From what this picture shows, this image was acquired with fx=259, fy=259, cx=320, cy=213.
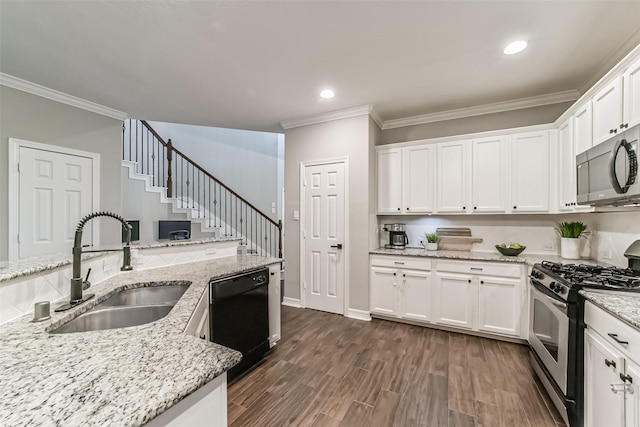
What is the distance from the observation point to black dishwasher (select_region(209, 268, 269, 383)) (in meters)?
1.94

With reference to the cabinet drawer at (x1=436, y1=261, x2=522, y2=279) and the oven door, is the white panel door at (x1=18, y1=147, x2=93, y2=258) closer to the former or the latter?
the cabinet drawer at (x1=436, y1=261, x2=522, y2=279)

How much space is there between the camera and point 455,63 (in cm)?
245

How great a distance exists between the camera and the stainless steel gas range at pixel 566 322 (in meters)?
1.60

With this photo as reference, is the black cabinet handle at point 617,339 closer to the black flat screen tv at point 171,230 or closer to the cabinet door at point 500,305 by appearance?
the cabinet door at point 500,305

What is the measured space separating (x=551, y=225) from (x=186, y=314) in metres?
3.93

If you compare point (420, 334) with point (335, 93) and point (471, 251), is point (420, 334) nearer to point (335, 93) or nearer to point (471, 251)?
point (471, 251)

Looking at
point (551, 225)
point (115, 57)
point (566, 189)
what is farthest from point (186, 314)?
point (551, 225)

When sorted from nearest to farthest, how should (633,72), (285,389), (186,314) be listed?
(186,314) → (633,72) → (285,389)

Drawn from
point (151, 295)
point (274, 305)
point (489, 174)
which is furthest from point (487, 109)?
point (151, 295)

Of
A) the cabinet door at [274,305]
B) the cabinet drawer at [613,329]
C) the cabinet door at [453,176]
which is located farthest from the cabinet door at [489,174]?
the cabinet door at [274,305]

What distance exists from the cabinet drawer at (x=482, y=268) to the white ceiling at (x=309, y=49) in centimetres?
198

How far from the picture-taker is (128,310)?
1512 mm

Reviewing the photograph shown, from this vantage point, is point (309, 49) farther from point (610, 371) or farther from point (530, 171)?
point (610, 371)

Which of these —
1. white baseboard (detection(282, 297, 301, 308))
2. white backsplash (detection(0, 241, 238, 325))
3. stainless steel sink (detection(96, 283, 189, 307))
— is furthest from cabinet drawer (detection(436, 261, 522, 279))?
stainless steel sink (detection(96, 283, 189, 307))
